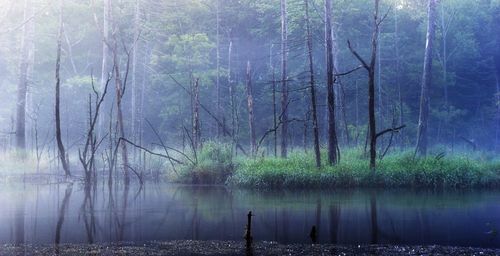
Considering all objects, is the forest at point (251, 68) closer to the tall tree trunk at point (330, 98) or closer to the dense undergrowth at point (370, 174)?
the tall tree trunk at point (330, 98)

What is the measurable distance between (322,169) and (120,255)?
1322 centimetres

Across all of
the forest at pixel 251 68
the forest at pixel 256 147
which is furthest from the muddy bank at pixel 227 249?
the forest at pixel 251 68

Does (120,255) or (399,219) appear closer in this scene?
(120,255)

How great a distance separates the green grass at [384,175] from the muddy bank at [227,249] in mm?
10743

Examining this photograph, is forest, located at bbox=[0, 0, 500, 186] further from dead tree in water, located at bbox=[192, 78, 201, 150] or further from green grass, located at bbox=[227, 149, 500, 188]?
green grass, located at bbox=[227, 149, 500, 188]

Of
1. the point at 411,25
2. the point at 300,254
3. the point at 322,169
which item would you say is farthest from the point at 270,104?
the point at 300,254

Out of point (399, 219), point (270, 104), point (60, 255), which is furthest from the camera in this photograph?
point (270, 104)

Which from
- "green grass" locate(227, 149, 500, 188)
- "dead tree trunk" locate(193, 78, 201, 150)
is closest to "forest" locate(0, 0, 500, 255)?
"green grass" locate(227, 149, 500, 188)

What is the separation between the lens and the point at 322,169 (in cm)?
2259

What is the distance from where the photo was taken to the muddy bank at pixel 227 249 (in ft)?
34.4

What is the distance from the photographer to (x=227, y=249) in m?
11.0

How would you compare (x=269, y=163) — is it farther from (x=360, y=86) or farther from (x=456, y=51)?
(x=456, y=51)

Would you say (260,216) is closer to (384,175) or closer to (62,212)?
(62,212)

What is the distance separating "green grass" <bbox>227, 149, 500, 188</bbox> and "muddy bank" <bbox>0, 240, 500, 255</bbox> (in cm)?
1074
